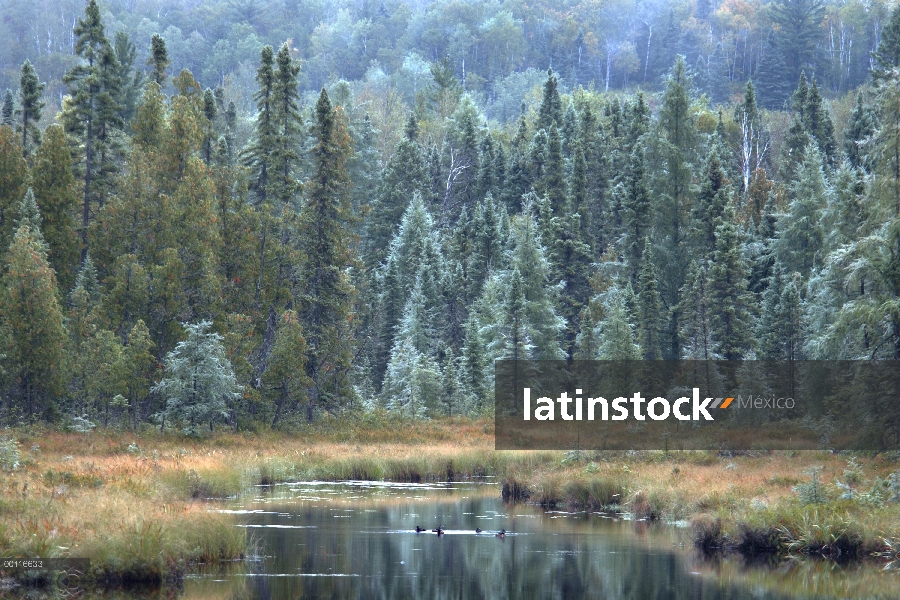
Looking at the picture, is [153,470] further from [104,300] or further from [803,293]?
[803,293]

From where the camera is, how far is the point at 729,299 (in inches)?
2854

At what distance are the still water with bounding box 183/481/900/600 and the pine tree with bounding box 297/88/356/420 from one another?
29084 mm

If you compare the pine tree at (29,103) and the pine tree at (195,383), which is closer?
the pine tree at (195,383)

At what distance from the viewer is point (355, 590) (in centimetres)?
2159

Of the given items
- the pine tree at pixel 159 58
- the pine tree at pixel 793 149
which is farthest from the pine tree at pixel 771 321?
the pine tree at pixel 159 58

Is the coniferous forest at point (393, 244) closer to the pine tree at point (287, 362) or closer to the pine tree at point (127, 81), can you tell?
the pine tree at point (287, 362)

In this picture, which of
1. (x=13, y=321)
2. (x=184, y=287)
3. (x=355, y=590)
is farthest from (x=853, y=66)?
(x=355, y=590)

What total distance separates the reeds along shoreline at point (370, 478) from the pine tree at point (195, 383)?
1626mm

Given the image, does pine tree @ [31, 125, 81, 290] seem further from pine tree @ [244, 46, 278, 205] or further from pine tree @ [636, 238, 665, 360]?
pine tree @ [636, 238, 665, 360]

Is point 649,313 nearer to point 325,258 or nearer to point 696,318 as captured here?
point 696,318

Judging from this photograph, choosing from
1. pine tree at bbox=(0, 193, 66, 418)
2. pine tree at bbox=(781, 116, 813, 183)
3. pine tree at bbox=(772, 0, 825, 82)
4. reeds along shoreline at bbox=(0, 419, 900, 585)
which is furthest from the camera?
pine tree at bbox=(772, 0, 825, 82)

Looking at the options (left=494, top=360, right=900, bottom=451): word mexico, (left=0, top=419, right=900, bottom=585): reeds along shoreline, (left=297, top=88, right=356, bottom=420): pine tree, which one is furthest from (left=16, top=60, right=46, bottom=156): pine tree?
(left=494, top=360, right=900, bottom=451): word mexico

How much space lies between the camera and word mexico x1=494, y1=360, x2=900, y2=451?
1471 inches

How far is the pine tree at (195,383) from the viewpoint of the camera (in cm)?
4925
